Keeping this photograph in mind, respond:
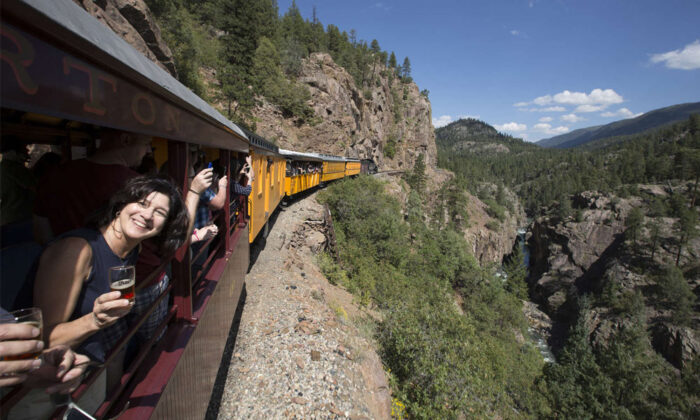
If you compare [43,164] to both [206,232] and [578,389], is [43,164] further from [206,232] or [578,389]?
[578,389]

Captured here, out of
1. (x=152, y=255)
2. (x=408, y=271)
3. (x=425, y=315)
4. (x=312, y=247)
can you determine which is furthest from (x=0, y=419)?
(x=408, y=271)

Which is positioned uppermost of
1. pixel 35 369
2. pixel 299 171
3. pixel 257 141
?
pixel 257 141

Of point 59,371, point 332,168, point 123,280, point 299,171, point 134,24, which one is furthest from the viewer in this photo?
point 332,168

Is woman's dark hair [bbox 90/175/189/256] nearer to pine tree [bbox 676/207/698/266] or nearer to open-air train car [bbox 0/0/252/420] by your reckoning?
open-air train car [bbox 0/0/252/420]

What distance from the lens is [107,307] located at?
1192mm

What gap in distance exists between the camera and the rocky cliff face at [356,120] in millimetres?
33062

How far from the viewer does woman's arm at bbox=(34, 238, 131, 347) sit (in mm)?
1175

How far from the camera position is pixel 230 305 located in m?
4.19

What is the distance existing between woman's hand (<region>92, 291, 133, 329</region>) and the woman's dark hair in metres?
0.52

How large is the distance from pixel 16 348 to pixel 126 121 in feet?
3.00

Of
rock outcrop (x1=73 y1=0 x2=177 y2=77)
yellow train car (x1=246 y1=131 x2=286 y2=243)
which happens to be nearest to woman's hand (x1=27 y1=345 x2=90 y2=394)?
yellow train car (x1=246 y1=131 x2=286 y2=243)

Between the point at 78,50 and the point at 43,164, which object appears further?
the point at 43,164

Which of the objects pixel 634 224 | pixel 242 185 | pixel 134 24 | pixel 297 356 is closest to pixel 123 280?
pixel 242 185

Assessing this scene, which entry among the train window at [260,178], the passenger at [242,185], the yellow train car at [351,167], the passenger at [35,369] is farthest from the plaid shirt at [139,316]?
the yellow train car at [351,167]
